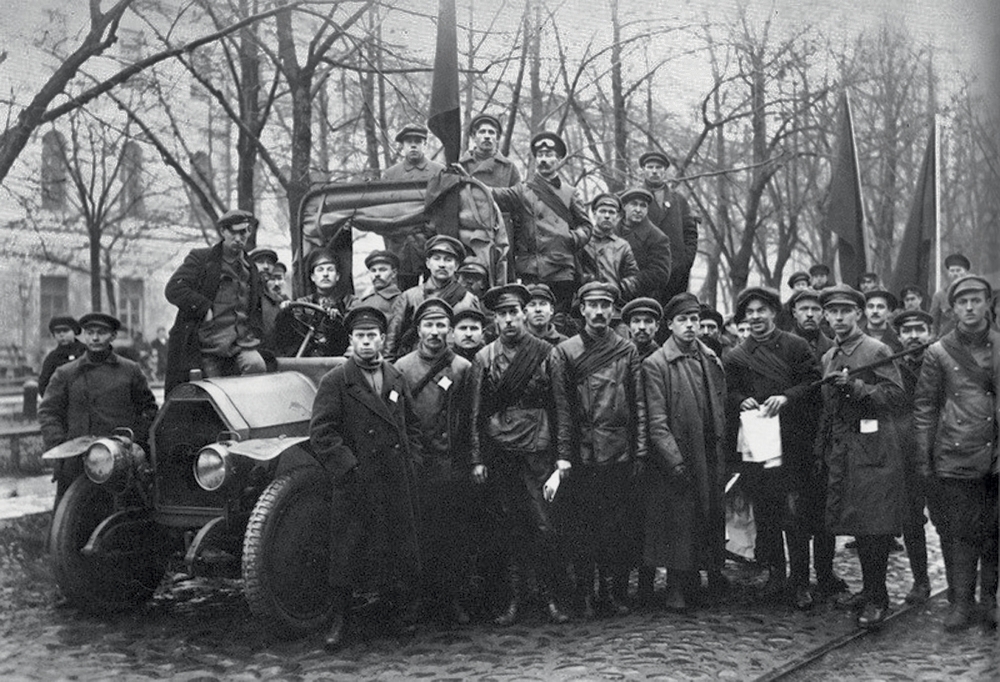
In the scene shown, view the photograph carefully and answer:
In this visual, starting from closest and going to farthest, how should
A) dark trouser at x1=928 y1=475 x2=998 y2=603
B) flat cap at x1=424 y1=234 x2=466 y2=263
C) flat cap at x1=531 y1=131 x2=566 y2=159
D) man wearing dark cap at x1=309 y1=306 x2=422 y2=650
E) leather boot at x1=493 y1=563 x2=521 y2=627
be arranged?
man wearing dark cap at x1=309 y1=306 x2=422 y2=650
dark trouser at x1=928 y1=475 x2=998 y2=603
leather boot at x1=493 y1=563 x2=521 y2=627
flat cap at x1=424 y1=234 x2=466 y2=263
flat cap at x1=531 y1=131 x2=566 y2=159

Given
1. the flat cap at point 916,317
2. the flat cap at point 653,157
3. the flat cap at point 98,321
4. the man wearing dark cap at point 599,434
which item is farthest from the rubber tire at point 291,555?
the flat cap at point 653,157

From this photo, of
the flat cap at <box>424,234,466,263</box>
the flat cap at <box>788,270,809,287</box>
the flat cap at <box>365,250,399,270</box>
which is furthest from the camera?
the flat cap at <box>788,270,809,287</box>

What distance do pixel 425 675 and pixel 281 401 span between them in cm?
196

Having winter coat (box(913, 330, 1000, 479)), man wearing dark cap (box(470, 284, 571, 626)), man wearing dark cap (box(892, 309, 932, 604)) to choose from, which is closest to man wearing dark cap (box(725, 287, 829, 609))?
man wearing dark cap (box(892, 309, 932, 604))

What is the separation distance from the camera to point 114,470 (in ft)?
21.3

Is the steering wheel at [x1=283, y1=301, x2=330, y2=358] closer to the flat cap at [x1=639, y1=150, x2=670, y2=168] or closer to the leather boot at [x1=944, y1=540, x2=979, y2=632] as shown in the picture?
the flat cap at [x1=639, y1=150, x2=670, y2=168]

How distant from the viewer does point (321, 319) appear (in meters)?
7.63

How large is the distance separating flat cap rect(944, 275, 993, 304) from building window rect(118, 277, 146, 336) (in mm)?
18964

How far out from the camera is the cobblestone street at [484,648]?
5672 mm

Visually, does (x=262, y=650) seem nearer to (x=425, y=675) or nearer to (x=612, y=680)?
(x=425, y=675)

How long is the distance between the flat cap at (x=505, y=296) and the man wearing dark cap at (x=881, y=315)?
2.99 meters

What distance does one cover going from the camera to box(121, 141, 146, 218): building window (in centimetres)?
1648

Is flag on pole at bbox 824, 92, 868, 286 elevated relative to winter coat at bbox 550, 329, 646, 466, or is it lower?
elevated

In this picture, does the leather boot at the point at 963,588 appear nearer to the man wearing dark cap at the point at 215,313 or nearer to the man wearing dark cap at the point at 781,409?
the man wearing dark cap at the point at 781,409
